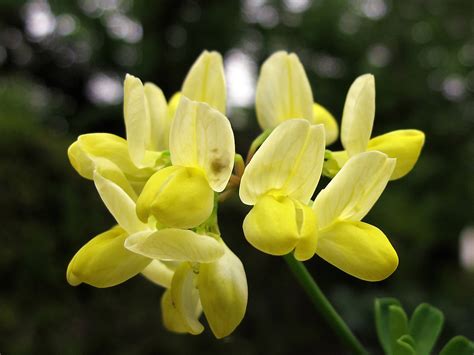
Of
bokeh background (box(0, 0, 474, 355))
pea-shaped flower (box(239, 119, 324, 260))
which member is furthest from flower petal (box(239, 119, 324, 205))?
bokeh background (box(0, 0, 474, 355))

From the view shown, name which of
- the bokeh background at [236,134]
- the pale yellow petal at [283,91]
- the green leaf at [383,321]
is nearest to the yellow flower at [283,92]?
the pale yellow petal at [283,91]

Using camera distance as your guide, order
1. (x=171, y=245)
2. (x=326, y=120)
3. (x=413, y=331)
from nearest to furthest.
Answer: (x=171, y=245) → (x=413, y=331) → (x=326, y=120)

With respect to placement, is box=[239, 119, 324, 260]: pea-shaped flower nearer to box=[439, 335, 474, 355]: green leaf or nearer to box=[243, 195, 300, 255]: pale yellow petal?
box=[243, 195, 300, 255]: pale yellow petal

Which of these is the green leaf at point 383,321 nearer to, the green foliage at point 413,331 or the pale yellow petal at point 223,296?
the green foliage at point 413,331

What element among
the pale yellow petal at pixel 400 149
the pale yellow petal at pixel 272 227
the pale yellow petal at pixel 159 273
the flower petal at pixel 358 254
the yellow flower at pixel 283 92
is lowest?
the pale yellow petal at pixel 159 273

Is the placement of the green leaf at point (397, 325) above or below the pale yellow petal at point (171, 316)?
above

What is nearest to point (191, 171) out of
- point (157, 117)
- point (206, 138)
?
point (206, 138)

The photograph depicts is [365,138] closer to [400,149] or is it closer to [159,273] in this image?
[400,149]
